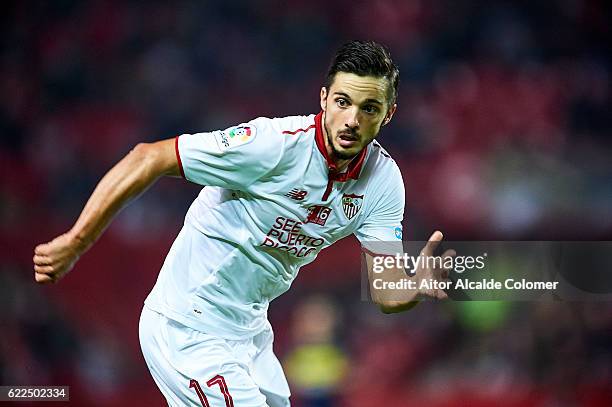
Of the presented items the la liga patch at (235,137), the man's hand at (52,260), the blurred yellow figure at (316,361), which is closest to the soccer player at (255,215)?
the la liga patch at (235,137)

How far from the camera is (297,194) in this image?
2891 mm

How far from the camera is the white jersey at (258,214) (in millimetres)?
2742

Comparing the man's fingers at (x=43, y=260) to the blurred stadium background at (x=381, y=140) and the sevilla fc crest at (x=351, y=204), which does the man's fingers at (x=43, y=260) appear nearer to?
the sevilla fc crest at (x=351, y=204)

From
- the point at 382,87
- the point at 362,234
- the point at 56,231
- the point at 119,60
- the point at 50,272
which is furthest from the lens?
the point at 119,60

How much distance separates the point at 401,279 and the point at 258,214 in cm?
63

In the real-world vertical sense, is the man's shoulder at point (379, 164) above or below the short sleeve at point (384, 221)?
above

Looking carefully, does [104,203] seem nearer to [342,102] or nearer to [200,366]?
[200,366]

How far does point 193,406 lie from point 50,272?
83cm

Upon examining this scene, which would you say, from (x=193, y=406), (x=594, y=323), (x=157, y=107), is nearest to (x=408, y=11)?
(x=157, y=107)

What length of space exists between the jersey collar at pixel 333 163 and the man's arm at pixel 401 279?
1.24 ft

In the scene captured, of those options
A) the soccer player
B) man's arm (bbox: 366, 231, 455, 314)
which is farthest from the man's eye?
man's arm (bbox: 366, 231, 455, 314)

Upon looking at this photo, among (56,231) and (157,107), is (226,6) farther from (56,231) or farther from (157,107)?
(56,231)

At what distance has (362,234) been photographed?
10.4 ft

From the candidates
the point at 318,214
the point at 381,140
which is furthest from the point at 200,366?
the point at 381,140
